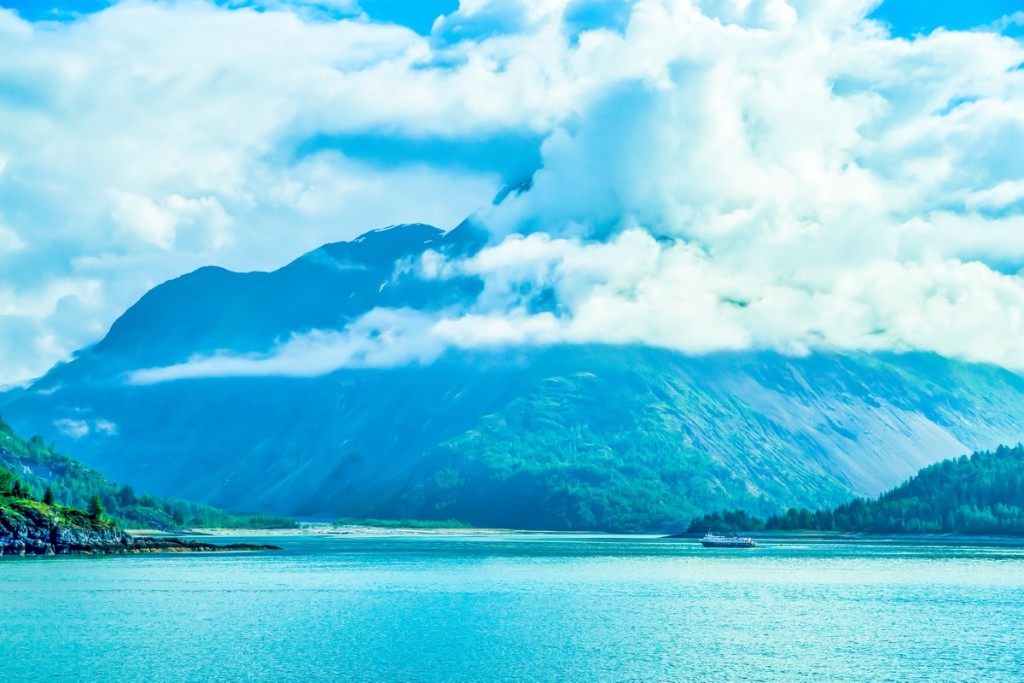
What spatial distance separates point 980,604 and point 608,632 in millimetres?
59906

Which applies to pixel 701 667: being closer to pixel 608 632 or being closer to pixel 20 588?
pixel 608 632

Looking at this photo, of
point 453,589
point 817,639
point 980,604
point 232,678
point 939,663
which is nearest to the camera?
point 232,678

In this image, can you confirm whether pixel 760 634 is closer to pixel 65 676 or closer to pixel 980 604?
pixel 980 604

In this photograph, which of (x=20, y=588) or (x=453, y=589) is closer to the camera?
(x=20, y=588)

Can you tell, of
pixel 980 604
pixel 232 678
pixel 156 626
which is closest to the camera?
pixel 232 678

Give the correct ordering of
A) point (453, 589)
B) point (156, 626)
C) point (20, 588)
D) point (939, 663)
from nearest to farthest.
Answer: point (939, 663) → point (156, 626) → point (20, 588) → point (453, 589)

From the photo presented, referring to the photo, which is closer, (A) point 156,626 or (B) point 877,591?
(A) point 156,626

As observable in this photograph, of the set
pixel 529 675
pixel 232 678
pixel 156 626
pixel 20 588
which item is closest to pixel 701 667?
pixel 529 675

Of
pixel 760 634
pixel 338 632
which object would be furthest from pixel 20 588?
pixel 760 634

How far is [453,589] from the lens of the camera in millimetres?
199500

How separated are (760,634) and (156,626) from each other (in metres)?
68.2

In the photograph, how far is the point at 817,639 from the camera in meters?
133

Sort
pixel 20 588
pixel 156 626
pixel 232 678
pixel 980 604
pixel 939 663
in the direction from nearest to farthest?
pixel 232 678 → pixel 939 663 → pixel 156 626 → pixel 980 604 → pixel 20 588

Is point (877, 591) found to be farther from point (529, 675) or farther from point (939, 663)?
point (529, 675)
